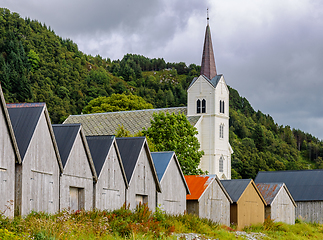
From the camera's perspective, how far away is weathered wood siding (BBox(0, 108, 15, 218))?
19.5 m

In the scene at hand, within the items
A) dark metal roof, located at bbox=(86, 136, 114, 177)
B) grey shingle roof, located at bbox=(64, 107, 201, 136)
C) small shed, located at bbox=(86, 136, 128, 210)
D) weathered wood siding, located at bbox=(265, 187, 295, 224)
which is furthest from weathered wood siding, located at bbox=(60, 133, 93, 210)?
grey shingle roof, located at bbox=(64, 107, 201, 136)

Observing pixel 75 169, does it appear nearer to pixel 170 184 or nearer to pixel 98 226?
pixel 98 226

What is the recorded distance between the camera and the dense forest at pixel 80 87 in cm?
11188

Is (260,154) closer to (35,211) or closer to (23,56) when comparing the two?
(23,56)

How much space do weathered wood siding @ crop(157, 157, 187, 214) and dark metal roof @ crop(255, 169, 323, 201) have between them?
25122 millimetres

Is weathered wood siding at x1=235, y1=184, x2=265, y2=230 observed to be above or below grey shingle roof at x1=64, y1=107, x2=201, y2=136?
below

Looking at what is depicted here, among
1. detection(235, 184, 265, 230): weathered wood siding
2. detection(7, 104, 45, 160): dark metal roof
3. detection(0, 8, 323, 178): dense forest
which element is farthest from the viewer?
detection(0, 8, 323, 178): dense forest

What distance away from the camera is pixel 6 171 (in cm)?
1977

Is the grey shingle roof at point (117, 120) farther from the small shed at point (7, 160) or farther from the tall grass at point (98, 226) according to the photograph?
the small shed at point (7, 160)

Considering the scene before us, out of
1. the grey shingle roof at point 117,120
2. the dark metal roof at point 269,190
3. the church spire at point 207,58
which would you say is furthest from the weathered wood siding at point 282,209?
the church spire at point 207,58

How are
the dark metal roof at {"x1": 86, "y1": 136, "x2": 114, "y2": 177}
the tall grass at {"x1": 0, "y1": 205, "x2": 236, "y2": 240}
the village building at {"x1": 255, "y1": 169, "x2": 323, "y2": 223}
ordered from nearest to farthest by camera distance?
1. the tall grass at {"x1": 0, "y1": 205, "x2": 236, "y2": 240}
2. the dark metal roof at {"x1": 86, "y1": 136, "x2": 114, "y2": 177}
3. the village building at {"x1": 255, "y1": 169, "x2": 323, "y2": 223}

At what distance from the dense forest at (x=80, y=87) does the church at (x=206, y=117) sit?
2661cm

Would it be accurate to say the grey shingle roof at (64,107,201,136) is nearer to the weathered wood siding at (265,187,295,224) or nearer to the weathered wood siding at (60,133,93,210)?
the weathered wood siding at (265,187,295,224)

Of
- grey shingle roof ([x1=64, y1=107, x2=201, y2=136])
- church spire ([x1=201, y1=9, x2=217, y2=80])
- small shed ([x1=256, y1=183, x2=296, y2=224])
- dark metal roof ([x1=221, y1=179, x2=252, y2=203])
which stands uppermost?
church spire ([x1=201, y1=9, x2=217, y2=80])
